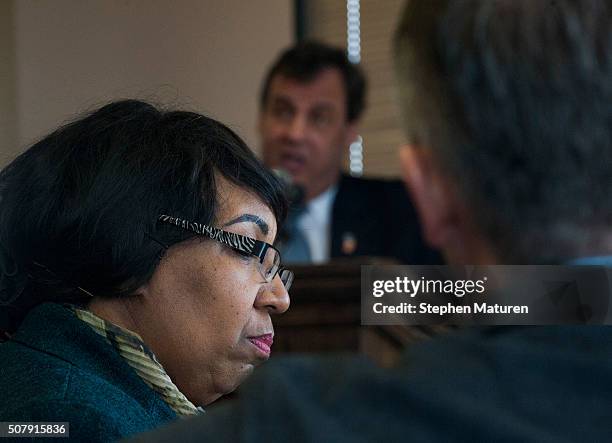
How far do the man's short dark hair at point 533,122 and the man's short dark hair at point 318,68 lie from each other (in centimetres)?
309

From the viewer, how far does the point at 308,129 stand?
374cm

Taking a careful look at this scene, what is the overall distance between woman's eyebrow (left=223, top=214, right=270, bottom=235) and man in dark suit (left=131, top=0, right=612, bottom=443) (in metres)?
0.85

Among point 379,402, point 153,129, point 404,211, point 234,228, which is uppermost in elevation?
point 404,211

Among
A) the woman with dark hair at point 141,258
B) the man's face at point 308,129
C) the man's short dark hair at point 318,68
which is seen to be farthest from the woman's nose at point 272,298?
the man's short dark hair at point 318,68

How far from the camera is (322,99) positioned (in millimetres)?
3822

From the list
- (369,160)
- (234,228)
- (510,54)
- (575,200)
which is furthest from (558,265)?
(369,160)

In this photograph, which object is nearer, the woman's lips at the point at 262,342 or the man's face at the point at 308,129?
the woman's lips at the point at 262,342

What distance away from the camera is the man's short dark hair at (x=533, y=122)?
71cm

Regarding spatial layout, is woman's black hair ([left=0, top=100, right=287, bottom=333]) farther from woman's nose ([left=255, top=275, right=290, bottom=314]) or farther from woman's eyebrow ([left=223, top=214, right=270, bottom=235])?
woman's nose ([left=255, top=275, right=290, bottom=314])

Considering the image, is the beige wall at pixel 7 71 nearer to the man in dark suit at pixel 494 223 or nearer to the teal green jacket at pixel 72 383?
the teal green jacket at pixel 72 383

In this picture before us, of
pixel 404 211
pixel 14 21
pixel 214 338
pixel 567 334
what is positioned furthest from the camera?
pixel 14 21

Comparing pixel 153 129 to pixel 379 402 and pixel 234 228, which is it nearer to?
pixel 234 228

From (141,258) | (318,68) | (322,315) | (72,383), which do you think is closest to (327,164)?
(318,68)

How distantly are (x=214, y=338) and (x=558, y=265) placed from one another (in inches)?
36.9
